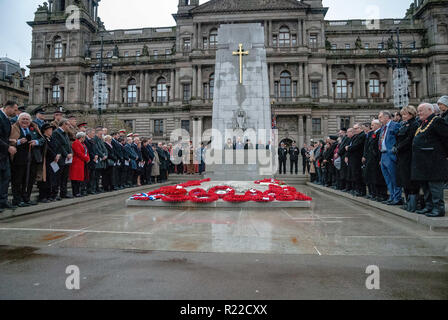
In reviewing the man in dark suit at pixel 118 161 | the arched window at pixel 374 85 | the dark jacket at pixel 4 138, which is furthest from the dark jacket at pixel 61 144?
the arched window at pixel 374 85

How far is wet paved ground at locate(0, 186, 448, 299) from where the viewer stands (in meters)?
2.18

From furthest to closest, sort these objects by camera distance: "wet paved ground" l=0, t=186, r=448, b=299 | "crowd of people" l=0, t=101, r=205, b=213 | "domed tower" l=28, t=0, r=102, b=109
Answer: "domed tower" l=28, t=0, r=102, b=109 → "crowd of people" l=0, t=101, r=205, b=213 → "wet paved ground" l=0, t=186, r=448, b=299

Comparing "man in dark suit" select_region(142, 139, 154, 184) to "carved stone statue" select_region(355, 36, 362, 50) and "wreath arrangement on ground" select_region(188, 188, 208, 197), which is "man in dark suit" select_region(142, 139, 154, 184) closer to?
"wreath arrangement on ground" select_region(188, 188, 208, 197)

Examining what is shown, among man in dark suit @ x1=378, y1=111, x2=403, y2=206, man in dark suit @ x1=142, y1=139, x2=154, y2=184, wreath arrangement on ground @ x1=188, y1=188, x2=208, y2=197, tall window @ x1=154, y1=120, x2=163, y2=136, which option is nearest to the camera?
man in dark suit @ x1=378, y1=111, x2=403, y2=206

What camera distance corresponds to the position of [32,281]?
233cm

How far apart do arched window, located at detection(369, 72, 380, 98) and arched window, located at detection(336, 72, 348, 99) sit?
359cm

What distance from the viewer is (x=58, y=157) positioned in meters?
6.65

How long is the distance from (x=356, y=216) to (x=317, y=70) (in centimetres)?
3883

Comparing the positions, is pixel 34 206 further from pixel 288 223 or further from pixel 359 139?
pixel 359 139

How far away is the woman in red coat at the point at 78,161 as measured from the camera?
7.56 meters

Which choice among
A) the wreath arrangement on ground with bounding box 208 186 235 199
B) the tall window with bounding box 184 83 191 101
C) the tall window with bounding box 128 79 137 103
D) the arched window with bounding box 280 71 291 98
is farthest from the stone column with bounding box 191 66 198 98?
the wreath arrangement on ground with bounding box 208 186 235 199

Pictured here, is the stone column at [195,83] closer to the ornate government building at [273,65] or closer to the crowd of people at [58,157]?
the ornate government building at [273,65]

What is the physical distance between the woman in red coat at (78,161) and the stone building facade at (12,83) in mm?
54674
